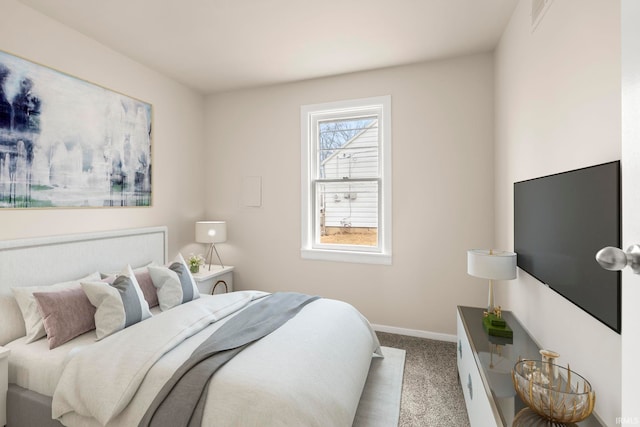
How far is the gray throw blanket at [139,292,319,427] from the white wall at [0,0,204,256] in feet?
5.45

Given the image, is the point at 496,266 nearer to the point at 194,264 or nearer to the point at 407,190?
the point at 407,190

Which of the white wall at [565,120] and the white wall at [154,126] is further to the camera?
the white wall at [154,126]

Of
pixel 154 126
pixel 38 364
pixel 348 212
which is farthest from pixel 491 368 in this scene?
pixel 154 126

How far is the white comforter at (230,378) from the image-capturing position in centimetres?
140

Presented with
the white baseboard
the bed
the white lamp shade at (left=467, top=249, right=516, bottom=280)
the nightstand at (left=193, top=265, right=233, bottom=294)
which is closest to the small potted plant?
the nightstand at (left=193, top=265, right=233, bottom=294)

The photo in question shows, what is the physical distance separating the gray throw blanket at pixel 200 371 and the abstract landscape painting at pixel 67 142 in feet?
5.81

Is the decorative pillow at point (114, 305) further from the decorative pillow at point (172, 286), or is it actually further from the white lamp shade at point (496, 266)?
the white lamp shade at point (496, 266)

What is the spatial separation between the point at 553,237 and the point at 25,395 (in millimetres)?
2974

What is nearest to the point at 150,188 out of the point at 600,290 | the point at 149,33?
the point at 149,33

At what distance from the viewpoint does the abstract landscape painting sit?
2197 millimetres

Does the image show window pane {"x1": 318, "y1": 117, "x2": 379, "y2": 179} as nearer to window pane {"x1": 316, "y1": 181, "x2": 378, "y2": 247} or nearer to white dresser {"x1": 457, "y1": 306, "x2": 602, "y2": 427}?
window pane {"x1": 316, "y1": 181, "x2": 378, "y2": 247}

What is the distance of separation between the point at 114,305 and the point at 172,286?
1.73 feet

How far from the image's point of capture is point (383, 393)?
2271mm

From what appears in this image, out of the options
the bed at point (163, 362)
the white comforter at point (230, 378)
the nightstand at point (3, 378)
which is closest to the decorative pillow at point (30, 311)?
the bed at point (163, 362)
